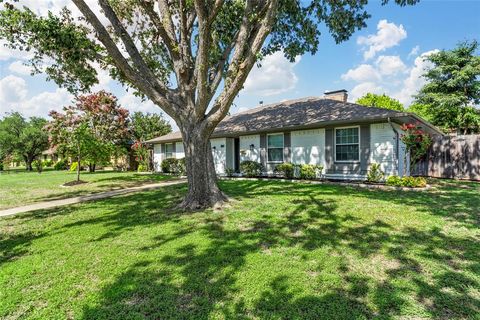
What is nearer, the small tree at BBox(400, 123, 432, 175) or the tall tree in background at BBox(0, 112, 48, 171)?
the small tree at BBox(400, 123, 432, 175)

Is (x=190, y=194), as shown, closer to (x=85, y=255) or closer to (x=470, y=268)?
(x=85, y=255)

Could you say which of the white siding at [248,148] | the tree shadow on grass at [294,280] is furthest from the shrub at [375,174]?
the white siding at [248,148]

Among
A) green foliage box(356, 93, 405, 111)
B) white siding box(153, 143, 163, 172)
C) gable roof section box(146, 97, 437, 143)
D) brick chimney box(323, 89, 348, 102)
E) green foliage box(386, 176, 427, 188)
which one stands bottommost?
green foliage box(386, 176, 427, 188)

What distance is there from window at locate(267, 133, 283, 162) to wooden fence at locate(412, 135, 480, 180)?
7.38 meters

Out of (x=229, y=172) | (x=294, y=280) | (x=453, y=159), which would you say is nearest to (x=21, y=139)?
(x=229, y=172)

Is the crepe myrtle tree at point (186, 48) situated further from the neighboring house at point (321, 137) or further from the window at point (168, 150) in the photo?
the window at point (168, 150)

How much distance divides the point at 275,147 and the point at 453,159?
28.5 ft

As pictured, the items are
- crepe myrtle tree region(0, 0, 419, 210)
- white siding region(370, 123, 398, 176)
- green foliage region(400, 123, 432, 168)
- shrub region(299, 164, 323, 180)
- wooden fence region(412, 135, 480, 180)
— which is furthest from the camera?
wooden fence region(412, 135, 480, 180)

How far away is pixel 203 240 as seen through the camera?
4.73 m

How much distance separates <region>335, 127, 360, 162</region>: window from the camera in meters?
11.6

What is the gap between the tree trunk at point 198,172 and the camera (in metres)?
6.86

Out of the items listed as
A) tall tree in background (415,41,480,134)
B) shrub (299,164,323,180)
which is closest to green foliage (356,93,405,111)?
tall tree in background (415,41,480,134)

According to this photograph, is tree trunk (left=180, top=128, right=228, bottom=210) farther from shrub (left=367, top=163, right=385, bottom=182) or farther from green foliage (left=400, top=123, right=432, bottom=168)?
green foliage (left=400, top=123, right=432, bottom=168)

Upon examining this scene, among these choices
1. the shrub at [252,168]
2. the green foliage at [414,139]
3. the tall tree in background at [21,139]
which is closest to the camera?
the green foliage at [414,139]
